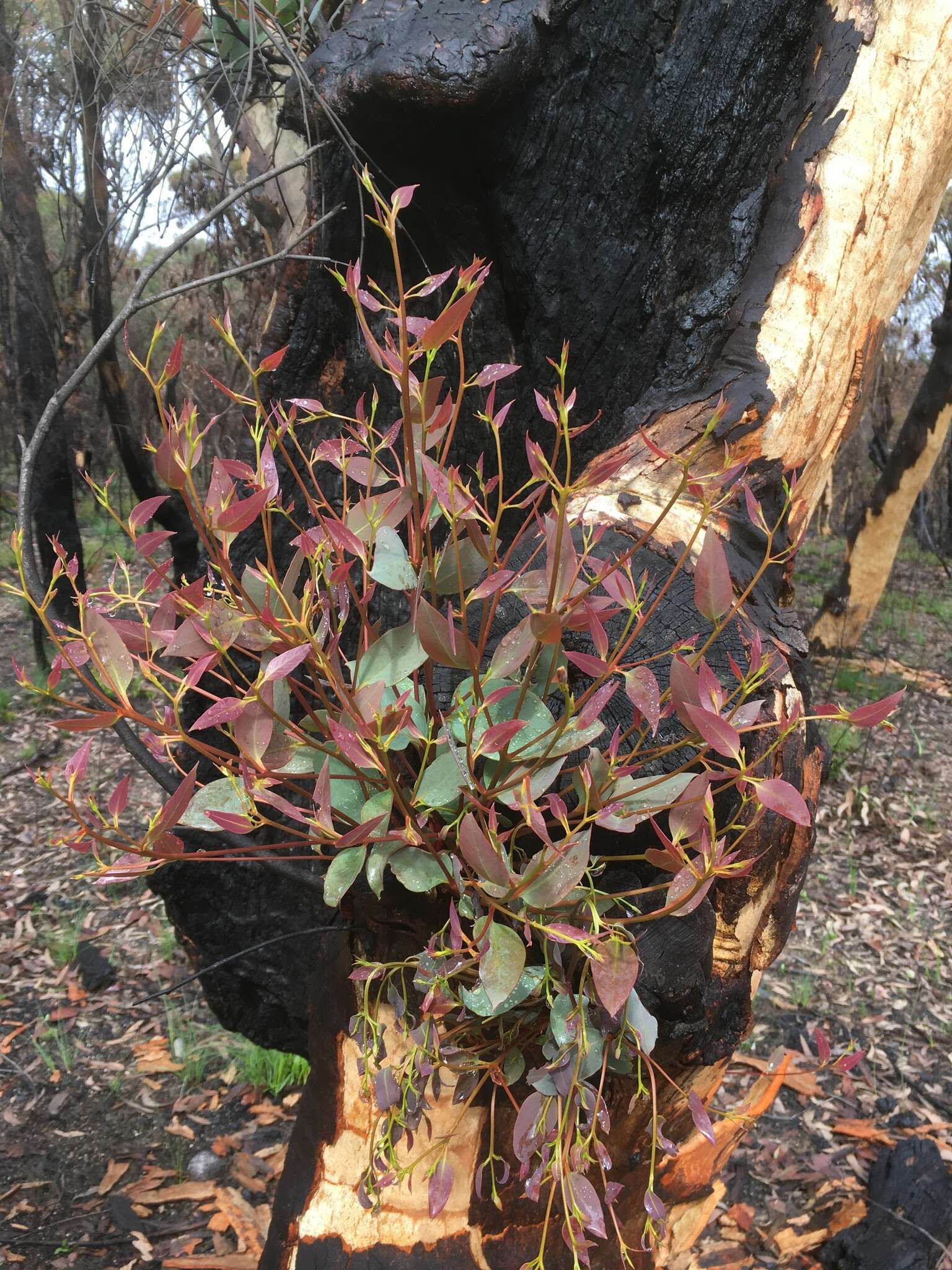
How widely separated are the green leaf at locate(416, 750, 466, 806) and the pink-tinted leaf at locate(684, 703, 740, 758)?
0.24 metres

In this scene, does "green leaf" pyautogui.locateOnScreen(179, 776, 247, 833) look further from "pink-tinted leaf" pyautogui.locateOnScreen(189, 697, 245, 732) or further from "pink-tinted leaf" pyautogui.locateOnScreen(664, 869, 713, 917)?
"pink-tinted leaf" pyautogui.locateOnScreen(664, 869, 713, 917)

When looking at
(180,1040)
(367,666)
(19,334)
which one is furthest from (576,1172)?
(19,334)

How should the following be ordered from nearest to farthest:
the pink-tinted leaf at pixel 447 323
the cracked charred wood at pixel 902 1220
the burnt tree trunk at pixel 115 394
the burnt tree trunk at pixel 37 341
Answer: the pink-tinted leaf at pixel 447 323
the cracked charred wood at pixel 902 1220
the burnt tree trunk at pixel 115 394
the burnt tree trunk at pixel 37 341

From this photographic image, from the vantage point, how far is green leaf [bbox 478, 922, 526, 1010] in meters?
0.78

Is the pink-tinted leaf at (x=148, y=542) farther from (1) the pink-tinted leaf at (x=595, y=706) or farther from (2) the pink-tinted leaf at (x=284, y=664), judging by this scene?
(1) the pink-tinted leaf at (x=595, y=706)

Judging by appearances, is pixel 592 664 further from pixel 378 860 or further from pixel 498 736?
pixel 378 860

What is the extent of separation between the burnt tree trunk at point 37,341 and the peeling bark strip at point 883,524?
4605 millimetres

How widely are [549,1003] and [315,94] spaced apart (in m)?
1.33

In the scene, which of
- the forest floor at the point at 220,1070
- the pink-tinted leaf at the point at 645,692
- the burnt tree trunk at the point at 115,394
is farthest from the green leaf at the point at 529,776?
the burnt tree trunk at the point at 115,394

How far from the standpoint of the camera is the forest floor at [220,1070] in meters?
2.00

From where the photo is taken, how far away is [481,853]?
77 cm

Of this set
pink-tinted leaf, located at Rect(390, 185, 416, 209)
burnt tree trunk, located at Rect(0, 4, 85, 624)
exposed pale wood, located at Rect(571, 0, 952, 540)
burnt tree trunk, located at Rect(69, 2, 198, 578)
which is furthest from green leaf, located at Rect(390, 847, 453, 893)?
burnt tree trunk, located at Rect(0, 4, 85, 624)

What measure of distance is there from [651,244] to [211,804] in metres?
1.19

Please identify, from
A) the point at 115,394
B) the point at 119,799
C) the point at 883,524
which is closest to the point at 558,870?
the point at 119,799
